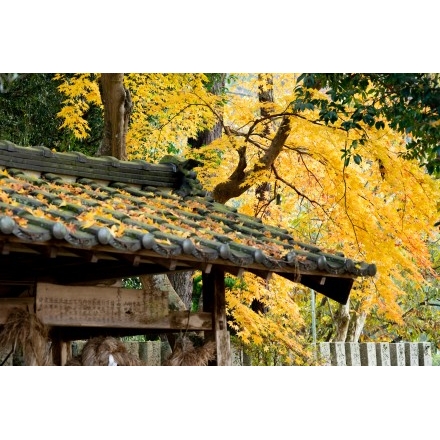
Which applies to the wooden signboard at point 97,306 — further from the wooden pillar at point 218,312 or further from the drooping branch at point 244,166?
the drooping branch at point 244,166

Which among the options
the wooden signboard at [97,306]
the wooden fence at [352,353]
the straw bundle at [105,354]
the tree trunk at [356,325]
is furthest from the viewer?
the tree trunk at [356,325]

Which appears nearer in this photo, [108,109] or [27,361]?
[27,361]

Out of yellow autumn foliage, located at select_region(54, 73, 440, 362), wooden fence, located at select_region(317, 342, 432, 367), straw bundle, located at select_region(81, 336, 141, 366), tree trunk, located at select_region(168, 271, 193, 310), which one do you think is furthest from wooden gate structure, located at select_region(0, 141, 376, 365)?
wooden fence, located at select_region(317, 342, 432, 367)

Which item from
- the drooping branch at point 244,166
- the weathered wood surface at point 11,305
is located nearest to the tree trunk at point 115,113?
the drooping branch at point 244,166

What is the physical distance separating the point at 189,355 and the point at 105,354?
47 centimetres

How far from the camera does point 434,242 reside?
45.7ft

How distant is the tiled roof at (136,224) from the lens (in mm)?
3307

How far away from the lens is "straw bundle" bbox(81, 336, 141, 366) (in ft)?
13.5

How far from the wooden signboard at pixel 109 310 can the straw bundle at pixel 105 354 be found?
12 centimetres

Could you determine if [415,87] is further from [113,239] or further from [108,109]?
[108,109]

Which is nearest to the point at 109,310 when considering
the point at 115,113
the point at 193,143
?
the point at 115,113

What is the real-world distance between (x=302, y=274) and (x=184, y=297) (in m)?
5.03

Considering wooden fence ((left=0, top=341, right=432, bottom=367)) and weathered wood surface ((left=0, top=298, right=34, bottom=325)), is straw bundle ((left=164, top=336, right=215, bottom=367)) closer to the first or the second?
weathered wood surface ((left=0, top=298, right=34, bottom=325))

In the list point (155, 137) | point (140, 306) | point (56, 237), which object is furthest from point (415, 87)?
point (155, 137)
